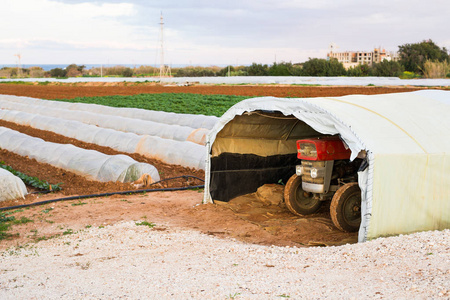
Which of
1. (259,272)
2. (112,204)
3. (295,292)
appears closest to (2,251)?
(112,204)

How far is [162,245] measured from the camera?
6617 mm

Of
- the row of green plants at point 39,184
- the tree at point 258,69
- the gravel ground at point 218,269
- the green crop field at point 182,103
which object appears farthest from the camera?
the tree at point 258,69

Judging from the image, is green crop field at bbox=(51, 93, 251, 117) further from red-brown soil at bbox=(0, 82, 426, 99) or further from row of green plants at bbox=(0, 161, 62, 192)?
row of green plants at bbox=(0, 161, 62, 192)

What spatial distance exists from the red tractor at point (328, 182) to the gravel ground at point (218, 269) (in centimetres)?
126

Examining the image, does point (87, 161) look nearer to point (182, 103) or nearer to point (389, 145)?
point (389, 145)

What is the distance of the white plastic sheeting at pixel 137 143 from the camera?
13.0 metres

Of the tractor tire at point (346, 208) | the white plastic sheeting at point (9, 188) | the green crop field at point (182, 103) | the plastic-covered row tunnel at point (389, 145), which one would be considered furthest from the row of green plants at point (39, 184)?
the green crop field at point (182, 103)

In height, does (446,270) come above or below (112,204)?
above

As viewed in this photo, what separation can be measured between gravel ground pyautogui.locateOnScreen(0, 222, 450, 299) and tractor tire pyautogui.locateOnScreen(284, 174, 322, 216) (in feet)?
5.85

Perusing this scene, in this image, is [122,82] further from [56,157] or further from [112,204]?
[112,204]

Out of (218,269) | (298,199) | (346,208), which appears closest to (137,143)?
(298,199)

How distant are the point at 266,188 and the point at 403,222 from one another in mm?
3281

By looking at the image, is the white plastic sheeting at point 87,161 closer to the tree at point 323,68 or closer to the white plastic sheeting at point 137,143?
the white plastic sheeting at point 137,143

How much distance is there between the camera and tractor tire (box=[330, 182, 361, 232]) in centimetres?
723
